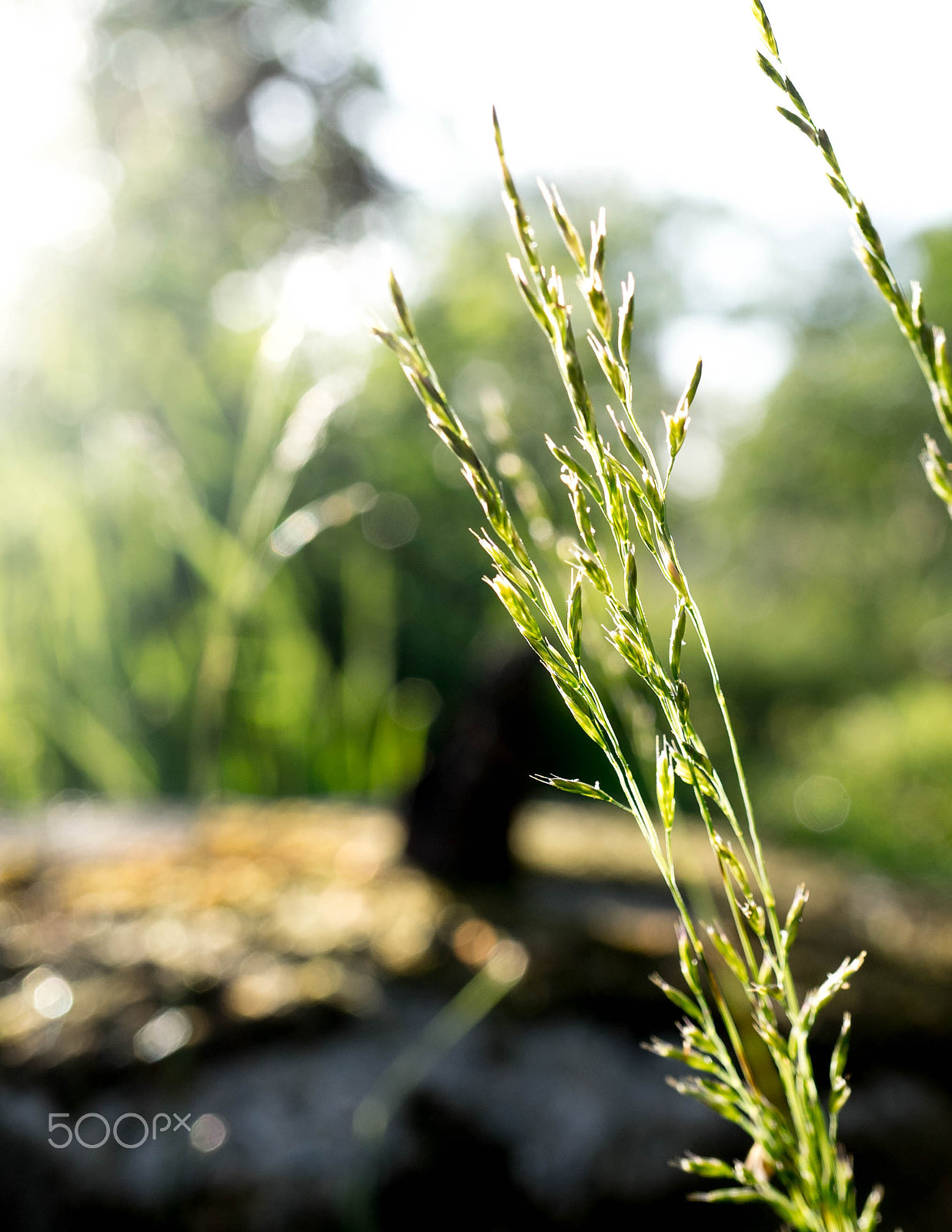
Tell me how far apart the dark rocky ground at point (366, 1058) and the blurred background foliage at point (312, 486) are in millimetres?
422

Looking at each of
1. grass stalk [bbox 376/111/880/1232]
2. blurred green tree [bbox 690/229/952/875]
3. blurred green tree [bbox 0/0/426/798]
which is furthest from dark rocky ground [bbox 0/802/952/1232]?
blurred green tree [bbox 690/229/952/875]

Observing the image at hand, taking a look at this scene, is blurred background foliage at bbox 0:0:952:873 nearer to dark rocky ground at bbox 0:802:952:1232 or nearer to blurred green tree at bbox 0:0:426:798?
blurred green tree at bbox 0:0:426:798

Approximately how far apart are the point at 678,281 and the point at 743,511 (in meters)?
3.34

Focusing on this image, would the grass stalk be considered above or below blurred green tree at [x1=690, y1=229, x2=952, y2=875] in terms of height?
above

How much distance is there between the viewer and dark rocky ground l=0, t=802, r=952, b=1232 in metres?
1.20

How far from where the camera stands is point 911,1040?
149 cm

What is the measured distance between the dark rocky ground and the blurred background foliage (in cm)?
42

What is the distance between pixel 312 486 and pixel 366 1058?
176 inches

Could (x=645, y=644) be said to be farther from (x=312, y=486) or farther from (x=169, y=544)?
(x=312, y=486)

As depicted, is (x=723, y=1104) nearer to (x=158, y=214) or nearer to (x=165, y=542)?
(x=165, y=542)

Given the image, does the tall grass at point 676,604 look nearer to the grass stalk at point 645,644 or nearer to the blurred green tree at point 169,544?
the grass stalk at point 645,644

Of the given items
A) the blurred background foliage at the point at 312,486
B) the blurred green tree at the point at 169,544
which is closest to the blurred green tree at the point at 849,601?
the blurred background foliage at the point at 312,486

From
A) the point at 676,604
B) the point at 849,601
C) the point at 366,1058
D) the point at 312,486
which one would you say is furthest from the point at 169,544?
the point at 849,601

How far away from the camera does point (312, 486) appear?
18.1 feet
